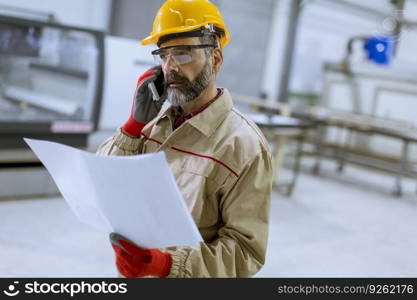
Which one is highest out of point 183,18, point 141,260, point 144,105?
point 183,18

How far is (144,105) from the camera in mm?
1423

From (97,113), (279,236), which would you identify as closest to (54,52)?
(97,113)

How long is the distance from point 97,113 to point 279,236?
1958 mm

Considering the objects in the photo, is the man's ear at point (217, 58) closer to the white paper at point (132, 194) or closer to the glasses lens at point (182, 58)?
the glasses lens at point (182, 58)

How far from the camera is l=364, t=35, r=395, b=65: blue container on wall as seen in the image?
7246 millimetres

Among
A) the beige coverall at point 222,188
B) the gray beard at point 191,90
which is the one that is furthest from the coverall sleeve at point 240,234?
the gray beard at point 191,90

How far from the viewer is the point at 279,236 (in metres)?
4.15

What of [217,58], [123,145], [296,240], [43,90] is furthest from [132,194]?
[43,90]

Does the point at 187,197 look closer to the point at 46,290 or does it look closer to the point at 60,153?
the point at 60,153

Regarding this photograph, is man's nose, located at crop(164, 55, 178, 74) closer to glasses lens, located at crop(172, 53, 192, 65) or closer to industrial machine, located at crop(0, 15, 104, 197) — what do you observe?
glasses lens, located at crop(172, 53, 192, 65)

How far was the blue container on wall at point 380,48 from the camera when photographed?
23.8 feet

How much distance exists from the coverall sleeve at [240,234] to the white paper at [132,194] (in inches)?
5.8

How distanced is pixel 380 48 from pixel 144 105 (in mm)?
6682

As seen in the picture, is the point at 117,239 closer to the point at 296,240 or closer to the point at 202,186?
the point at 202,186
